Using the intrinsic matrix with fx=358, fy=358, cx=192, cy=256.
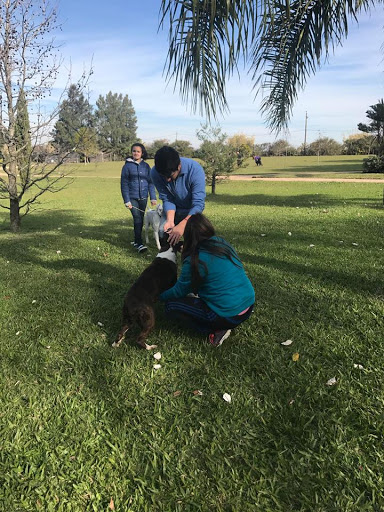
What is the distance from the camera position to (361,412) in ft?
7.11

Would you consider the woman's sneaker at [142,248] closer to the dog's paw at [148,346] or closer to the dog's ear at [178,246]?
the dog's ear at [178,246]

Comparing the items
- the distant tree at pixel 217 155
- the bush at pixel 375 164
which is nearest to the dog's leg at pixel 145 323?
the distant tree at pixel 217 155

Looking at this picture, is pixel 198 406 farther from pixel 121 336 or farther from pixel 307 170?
pixel 307 170

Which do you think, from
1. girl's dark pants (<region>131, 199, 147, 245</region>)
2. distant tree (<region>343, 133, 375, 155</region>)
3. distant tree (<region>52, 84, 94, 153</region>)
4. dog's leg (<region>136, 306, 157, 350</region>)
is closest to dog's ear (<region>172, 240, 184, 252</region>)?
dog's leg (<region>136, 306, 157, 350</region>)

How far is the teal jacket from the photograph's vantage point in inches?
107

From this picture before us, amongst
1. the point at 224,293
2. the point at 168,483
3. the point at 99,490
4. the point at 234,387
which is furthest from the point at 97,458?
the point at 224,293

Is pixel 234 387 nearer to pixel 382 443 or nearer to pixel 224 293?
pixel 224 293

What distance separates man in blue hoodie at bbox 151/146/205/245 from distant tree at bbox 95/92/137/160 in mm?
81845

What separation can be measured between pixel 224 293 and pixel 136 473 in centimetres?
135

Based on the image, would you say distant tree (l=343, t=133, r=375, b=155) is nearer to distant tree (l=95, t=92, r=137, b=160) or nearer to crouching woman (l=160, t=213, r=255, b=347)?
distant tree (l=95, t=92, r=137, b=160)

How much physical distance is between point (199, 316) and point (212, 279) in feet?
1.38

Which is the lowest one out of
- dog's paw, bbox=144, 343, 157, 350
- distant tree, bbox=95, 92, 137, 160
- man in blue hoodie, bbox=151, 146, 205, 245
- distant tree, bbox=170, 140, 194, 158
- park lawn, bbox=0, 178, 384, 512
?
park lawn, bbox=0, 178, 384, 512

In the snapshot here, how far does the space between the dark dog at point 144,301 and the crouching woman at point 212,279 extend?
23 centimetres

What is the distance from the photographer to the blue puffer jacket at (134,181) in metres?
6.46
